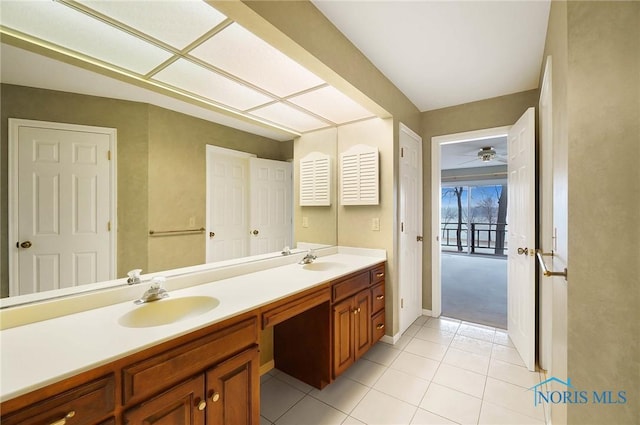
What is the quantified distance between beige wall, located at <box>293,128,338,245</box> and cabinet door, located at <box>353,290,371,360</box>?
2.34ft

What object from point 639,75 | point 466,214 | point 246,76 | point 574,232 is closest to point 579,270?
point 574,232

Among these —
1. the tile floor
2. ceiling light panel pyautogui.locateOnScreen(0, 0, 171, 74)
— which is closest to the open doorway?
the tile floor

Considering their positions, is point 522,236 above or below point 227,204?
below

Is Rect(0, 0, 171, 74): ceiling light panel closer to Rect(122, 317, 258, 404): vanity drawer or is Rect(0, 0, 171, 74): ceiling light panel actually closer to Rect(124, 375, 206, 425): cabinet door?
Rect(122, 317, 258, 404): vanity drawer

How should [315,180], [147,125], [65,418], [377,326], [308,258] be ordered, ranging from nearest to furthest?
[65,418], [147,125], [308,258], [377,326], [315,180]

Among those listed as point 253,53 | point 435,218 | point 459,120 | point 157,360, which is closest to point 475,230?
point 435,218

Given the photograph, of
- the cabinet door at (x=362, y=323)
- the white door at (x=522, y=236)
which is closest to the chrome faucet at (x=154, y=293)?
the cabinet door at (x=362, y=323)

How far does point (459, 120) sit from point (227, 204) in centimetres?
278

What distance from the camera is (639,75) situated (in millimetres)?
873

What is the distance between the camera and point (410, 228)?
2936 mm

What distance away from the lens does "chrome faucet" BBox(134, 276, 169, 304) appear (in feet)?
4.10

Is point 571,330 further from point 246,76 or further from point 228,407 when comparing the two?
point 246,76

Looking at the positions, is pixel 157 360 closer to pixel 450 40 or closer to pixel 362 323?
pixel 362 323

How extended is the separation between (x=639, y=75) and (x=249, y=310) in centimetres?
174
